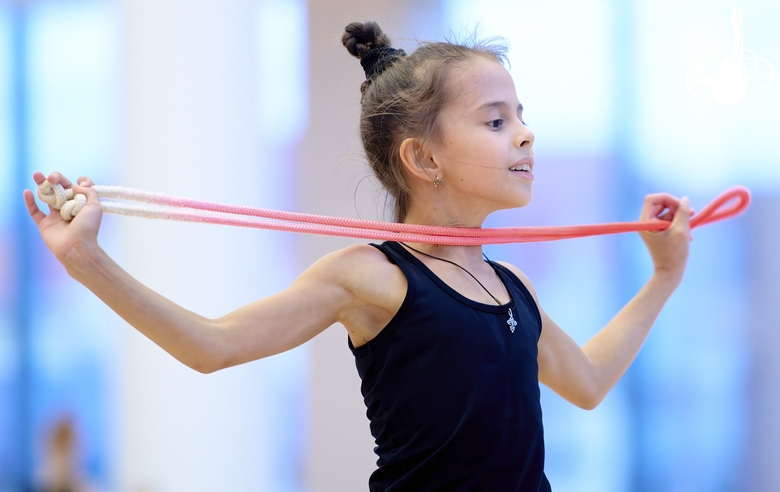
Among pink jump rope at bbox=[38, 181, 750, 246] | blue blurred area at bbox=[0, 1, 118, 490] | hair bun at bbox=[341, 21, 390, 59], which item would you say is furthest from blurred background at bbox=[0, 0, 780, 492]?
pink jump rope at bbox=[38, 181, 750, 246]

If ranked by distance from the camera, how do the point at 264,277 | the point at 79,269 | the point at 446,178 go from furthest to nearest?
1. the point at 264,277
2. the point at 446,178
3. the point at 79,269

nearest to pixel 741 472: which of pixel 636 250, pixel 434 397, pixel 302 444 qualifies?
pixel 636 250

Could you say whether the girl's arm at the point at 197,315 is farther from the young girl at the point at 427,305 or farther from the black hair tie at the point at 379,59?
the black hair tie at the point at 379,59

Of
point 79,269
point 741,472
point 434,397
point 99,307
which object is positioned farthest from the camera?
point 99,307

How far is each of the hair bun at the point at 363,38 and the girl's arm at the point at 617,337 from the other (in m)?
0.37

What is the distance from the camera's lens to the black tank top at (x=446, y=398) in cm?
83

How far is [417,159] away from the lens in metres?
0.94

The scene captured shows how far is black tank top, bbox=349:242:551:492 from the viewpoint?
2.71 feet

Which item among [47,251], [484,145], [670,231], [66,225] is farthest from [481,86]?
[47,251]

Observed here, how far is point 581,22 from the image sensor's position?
1.97 metres

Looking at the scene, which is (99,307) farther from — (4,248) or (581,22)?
(581,22)

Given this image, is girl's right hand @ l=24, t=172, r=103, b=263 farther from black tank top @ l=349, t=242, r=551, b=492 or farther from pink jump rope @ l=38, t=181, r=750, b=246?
black tank top @ l=349, t=242, r=551, b=492

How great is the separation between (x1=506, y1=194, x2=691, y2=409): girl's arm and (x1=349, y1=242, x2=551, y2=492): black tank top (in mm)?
161

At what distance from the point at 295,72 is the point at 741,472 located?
1534 mm
